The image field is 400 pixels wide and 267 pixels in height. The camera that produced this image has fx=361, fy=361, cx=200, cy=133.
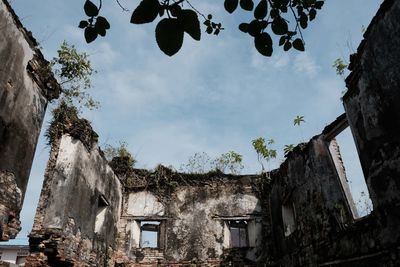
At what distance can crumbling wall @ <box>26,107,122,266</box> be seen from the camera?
6.66 metres

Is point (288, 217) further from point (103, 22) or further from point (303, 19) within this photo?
point (103, 22)

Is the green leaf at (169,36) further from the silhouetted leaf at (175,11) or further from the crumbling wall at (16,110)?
the crumbling wall at (16,110)

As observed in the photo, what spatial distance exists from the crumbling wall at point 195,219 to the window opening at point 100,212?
1.41 metres

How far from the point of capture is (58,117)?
7781mm

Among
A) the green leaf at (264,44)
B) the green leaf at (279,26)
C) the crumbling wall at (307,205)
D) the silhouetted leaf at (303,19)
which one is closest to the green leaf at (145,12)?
the green leaf at (264,44)

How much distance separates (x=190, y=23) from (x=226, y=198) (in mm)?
10254

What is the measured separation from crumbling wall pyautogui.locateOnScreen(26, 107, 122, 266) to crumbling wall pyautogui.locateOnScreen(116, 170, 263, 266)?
3.40 feet

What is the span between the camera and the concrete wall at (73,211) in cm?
664

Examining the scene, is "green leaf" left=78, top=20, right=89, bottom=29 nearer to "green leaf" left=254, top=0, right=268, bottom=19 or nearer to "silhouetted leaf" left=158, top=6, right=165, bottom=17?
"silhouetted leaf" left=158, top=6, right=165, bottom=17

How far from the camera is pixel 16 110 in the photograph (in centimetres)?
545

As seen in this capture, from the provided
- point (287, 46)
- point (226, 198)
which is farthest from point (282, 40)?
point (226, 198)

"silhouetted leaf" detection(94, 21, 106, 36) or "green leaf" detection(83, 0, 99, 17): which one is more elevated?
"silhouetted leaf" detection(94, 21, 106, 36)

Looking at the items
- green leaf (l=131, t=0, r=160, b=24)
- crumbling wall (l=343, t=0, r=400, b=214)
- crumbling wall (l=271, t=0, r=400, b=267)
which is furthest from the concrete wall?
green leaf (l=131, t=0, r=160, b=24)

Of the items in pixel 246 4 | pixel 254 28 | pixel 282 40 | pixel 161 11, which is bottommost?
pixel 161 11
